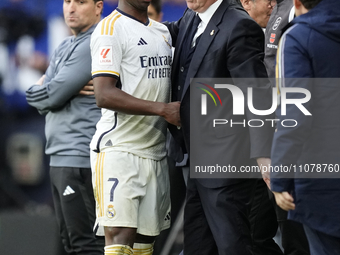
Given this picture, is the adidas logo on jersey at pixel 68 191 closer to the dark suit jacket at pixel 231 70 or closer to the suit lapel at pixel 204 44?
the dark suit jacket at pixel 231 70

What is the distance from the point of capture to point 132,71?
12.0 ft

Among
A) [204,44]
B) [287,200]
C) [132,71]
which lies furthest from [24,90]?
[287,200]

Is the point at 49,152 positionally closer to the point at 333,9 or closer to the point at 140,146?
the point at 140,146

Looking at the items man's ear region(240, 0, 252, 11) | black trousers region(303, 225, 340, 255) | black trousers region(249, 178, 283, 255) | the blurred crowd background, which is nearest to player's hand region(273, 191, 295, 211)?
black trousers region(303, 225, 340, 255)

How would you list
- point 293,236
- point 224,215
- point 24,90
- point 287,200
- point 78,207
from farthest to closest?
point 24,90, point 78,207, point 293,236, point 224,215, point 287,200

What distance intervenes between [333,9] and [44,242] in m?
3.65

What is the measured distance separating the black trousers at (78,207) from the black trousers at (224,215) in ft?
3.60

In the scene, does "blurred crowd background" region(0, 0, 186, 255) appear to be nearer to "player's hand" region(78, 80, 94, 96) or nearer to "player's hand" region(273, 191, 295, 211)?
"player's hand" region(78, 80, 94, 96)

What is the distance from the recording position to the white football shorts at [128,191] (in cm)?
361

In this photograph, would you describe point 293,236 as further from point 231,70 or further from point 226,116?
point 231,70

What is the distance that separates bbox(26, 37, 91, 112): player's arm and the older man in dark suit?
0.99 m

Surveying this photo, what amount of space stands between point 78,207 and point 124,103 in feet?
4.48

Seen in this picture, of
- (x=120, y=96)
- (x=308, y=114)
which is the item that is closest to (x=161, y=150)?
(x=120, y=96)

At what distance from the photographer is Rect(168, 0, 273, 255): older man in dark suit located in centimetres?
345
